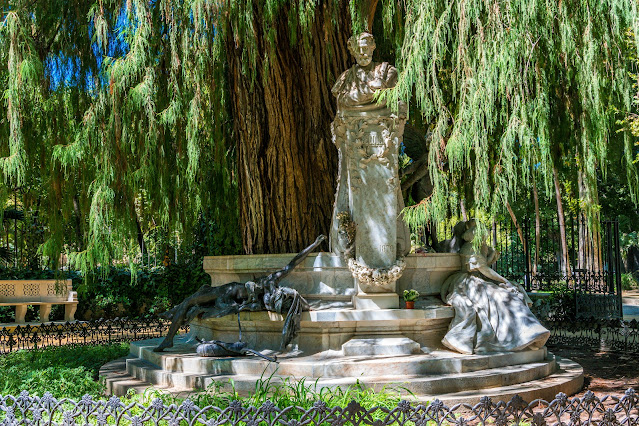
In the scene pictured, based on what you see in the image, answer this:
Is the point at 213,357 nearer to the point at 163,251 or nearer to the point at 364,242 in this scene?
the point at 364,242

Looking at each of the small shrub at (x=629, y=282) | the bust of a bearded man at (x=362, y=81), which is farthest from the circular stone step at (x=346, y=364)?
the small shrub at (x=629, y=282)

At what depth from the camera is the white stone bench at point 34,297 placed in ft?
46.9

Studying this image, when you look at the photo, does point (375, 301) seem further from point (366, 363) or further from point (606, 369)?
point (606, 369)

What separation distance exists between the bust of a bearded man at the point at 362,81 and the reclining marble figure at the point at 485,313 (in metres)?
1.95

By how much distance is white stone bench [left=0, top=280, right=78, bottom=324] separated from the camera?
563 inches

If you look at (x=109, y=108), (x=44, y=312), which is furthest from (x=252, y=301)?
(x=44, y=312)

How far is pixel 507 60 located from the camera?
4.69 metres

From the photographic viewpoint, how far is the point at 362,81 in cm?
714

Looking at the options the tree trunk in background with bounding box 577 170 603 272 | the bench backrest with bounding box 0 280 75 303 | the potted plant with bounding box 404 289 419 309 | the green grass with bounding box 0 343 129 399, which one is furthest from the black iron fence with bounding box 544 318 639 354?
the bench backrest with bounding box 0 280 75 303

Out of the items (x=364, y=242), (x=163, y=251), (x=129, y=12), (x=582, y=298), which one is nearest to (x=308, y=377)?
(x=364, y=242)

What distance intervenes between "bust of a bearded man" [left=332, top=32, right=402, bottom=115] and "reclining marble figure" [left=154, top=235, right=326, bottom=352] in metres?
1.53

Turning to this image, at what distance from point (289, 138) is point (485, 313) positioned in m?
3.11

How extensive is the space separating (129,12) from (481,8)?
4.08 metres

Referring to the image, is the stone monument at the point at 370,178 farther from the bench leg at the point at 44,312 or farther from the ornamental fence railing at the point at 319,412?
the bench leg at the point at 44,312
